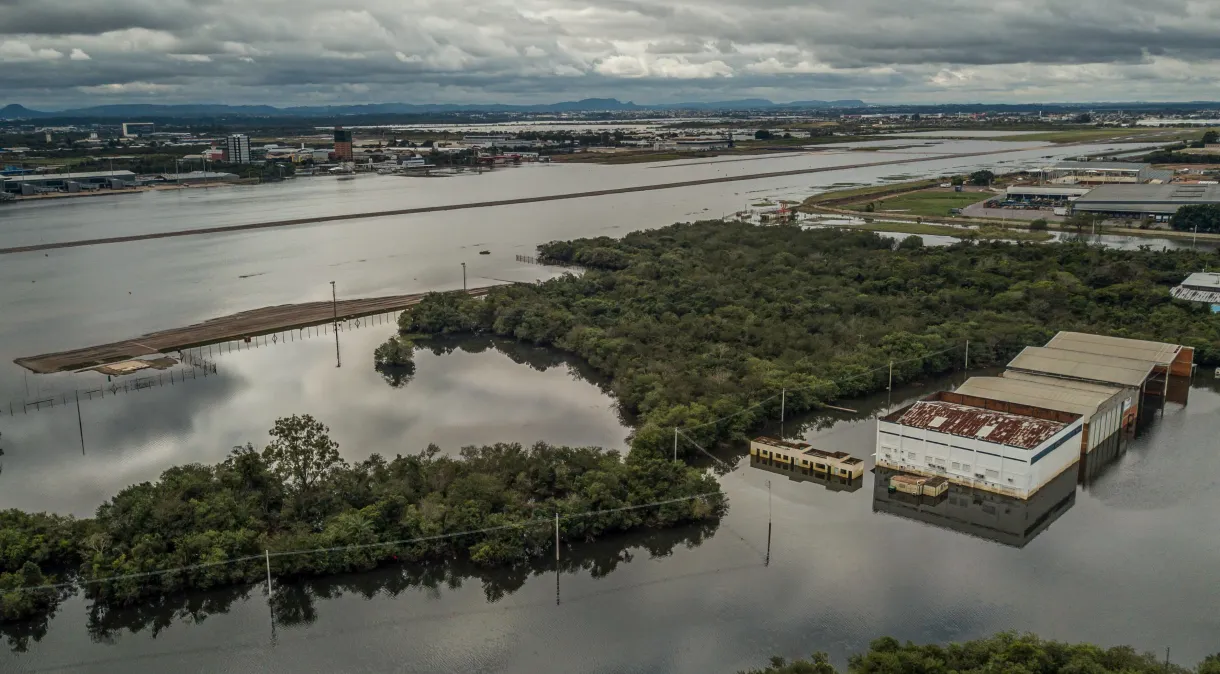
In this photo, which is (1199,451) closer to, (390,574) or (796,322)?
(796,322)

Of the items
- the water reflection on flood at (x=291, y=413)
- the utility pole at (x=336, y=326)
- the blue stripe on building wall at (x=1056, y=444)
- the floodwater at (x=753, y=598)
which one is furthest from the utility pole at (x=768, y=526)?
the utility pole at (x=336, y=326)

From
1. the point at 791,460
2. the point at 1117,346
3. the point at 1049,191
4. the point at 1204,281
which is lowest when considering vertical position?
the point at 791,460

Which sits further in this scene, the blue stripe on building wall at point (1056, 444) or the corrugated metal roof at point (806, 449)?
the corrugated metal roof at point (806, 449)

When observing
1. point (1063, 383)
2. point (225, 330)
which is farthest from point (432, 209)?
point (1063, 383)

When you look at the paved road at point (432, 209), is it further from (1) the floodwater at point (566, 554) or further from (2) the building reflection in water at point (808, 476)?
(2) the building reflection in water at point (808, 476)

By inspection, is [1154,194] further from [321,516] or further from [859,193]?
[321,516]

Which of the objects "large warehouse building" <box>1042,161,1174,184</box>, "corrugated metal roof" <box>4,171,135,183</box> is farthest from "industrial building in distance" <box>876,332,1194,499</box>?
"corrugated metal roof" <box>4,171,135,183</box>

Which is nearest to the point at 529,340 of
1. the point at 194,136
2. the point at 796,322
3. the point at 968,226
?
the point at 796,322
